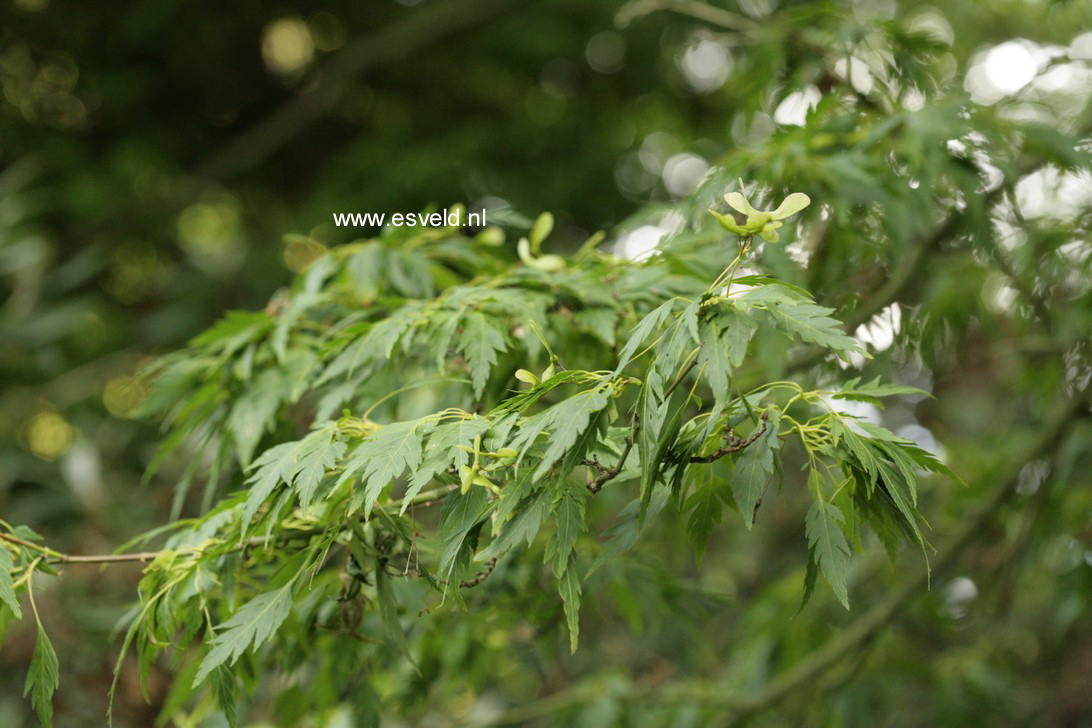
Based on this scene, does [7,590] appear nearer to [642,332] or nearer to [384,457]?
[384,457]

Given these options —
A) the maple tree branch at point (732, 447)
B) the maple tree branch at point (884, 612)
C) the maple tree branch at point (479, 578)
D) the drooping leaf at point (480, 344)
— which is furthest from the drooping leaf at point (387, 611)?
the maple tree branch at point (884, 612)

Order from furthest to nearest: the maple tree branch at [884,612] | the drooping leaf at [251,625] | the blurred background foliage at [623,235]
A: the maple tree branch at [884,612] → the blurred background foliage at [623,235] → the drooping leaf at [251,625]

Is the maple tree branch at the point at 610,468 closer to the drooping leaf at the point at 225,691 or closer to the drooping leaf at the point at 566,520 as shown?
the drooping leaf at the point at 566,520

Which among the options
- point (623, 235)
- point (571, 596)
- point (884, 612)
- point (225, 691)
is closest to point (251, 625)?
point (225, 691)

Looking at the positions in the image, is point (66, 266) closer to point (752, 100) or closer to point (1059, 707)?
point (752, 100)

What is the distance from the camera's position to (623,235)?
2.80m

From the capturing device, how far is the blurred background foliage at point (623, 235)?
4.53ft

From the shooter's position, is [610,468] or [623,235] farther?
[623,235]

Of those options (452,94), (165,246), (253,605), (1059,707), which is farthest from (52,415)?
(1059,707)

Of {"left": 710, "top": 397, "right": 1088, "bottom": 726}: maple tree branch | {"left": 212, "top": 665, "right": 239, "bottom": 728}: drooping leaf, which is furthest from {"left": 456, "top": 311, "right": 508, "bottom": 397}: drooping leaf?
{"left": 710, "top": 397, "right": 1088, "bottom": 726}: maple tree branch

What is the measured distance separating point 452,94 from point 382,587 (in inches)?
113

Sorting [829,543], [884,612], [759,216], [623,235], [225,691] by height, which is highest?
[759,216]

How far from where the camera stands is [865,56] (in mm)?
1435

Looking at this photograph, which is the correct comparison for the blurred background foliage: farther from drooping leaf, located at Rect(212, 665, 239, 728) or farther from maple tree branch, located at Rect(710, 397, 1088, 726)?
drooping leaf, located at Rect(212, 665, 239, 728)
